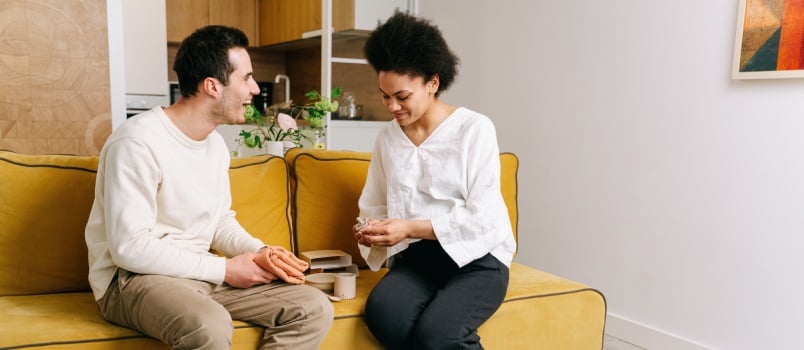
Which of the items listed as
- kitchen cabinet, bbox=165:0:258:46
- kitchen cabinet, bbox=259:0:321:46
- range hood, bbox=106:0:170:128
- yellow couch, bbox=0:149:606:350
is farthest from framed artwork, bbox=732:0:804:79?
kitchen cabinet, bbox=165:0:258:46

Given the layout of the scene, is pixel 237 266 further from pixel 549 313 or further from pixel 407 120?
pixel 549 313

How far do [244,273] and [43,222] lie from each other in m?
0.64

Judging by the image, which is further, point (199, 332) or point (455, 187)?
point (455, 187)

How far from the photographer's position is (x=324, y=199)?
2.13 m

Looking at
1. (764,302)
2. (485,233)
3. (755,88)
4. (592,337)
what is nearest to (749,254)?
(764,302)

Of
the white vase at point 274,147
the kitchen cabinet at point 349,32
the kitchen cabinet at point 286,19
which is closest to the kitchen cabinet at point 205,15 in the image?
the kitchen cabinet at point 286,19

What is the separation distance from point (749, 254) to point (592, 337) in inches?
30.8

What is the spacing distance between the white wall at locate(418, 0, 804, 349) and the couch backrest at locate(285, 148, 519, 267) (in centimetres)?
121

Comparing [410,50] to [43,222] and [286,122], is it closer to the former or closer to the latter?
[286,122]

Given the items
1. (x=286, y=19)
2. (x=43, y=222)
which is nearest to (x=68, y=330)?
(x=43, y=222)

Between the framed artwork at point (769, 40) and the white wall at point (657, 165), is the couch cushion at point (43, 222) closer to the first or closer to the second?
the white wall at point (657, 165)

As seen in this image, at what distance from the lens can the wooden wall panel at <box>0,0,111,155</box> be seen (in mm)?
2398

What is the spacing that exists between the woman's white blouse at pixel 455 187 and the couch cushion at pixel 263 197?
0.35m

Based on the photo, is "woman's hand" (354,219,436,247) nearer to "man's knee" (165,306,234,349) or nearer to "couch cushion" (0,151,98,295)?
"man's knee" (165,306,234,349)
